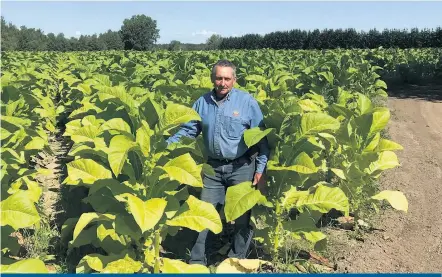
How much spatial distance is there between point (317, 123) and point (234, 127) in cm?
63

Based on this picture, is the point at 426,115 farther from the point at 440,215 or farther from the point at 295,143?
the point at 295,143

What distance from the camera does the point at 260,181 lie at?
3.71 m

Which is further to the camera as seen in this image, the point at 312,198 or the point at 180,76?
the point at 180,76

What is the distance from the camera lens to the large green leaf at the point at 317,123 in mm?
3479

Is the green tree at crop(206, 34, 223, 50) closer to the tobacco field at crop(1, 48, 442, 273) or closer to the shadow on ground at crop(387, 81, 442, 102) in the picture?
the shadow on ground at crop(387, 81, 442, 102)

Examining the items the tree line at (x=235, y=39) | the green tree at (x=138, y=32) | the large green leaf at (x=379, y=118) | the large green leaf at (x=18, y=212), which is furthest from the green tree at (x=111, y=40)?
the large green leaf at (x=18, y=212)

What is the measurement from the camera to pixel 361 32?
173ft

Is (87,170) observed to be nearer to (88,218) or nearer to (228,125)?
(88,218)

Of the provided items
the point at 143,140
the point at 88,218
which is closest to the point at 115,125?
the point at 143,140

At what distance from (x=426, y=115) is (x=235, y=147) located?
9584 millimetres

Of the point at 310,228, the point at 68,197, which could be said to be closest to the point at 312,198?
the point at 310,228

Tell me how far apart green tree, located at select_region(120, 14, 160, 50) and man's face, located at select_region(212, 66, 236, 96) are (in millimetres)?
69584

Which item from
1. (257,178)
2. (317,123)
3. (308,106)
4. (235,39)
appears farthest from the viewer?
(235,39)

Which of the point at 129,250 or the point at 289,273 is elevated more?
the point at 129,250
